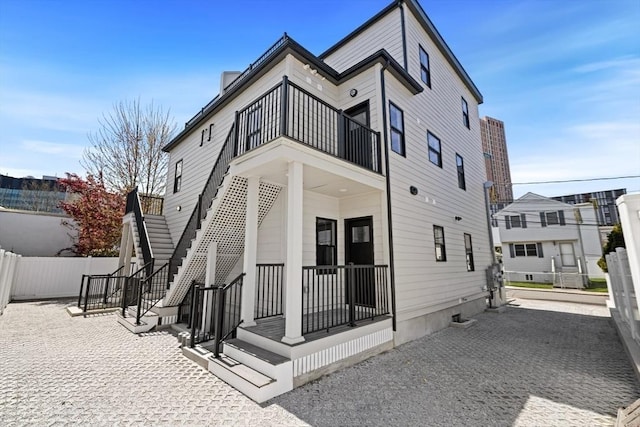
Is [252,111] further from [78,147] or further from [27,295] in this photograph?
[78,147]

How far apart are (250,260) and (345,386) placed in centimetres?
→ 274

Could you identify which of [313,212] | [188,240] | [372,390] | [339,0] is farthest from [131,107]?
[372,390]

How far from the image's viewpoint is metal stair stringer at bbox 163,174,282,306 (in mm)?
5594

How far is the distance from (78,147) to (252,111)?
15.6m

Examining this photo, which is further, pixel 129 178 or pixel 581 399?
pixel 129 178

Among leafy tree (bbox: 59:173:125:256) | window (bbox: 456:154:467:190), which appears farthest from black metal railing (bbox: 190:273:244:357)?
leafy tree (bbox: 59:173:125:256)

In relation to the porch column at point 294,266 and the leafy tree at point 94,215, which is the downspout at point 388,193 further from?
the leafy tree at point 94,215

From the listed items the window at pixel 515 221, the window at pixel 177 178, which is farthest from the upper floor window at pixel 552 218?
the window at pixel 177 178

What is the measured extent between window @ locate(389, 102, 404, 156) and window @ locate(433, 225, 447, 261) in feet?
→ 9.16

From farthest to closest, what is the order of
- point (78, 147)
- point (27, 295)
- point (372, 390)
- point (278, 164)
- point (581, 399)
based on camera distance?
1. point (78, 147)
2. point (27, 295)
3. point (278, 164)
4. point (372, 390)
5. point (581, 399)

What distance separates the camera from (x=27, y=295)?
35.6 feet

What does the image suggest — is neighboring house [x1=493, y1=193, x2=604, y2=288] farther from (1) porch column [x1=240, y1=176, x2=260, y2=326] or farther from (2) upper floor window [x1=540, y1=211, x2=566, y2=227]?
(1) porch column [x1=240, y1=176, x2=260, y2=326]

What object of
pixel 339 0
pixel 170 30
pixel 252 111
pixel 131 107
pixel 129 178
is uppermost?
pixel 131 107

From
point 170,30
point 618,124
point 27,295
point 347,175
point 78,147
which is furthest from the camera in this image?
point 78,147
